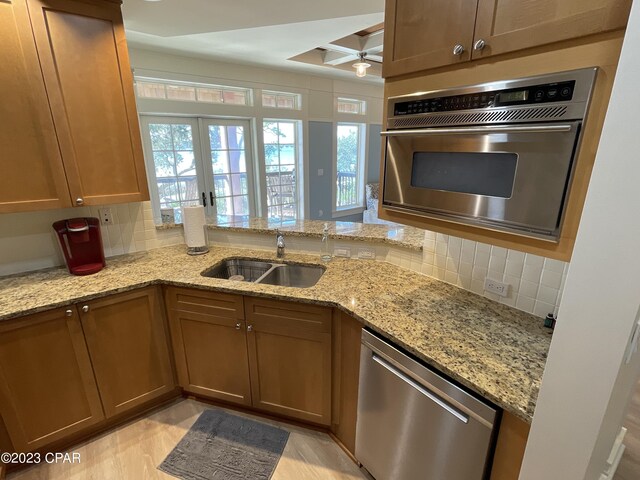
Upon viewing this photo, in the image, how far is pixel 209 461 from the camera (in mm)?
1748

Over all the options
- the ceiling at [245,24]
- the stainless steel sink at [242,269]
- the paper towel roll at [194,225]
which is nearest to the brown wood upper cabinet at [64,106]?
the paper towel roll at [194,225]

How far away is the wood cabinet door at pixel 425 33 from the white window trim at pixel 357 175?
188 inches

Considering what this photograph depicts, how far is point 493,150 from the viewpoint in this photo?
1.01 meters

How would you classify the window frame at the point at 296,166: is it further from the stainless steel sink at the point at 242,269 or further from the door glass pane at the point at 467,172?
the door glass pane at the point at 467,172

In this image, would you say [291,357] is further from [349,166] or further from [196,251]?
[349,166]

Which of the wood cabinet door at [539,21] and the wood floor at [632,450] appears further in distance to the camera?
the wood floor at [632,450]

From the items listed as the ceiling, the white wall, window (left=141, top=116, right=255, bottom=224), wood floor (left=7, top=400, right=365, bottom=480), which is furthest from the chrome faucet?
window (left=141, top=116, right=255, bottom=224)

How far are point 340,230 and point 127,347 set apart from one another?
150cm

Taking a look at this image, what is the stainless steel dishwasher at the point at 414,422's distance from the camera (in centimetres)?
107

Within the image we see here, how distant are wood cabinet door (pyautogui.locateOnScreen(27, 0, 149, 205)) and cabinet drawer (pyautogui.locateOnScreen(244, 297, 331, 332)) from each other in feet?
3.42

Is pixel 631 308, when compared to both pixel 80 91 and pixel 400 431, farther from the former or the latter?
pixel 80 91

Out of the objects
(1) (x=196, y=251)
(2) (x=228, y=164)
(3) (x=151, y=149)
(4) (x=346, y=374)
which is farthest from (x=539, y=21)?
(2) (x=228, y=164)

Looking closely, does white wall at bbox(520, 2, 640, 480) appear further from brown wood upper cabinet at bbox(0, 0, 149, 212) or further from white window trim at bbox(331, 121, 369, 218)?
white window trim at bbox(331, 121, 369, 218)

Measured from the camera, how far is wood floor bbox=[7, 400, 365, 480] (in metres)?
1.68
